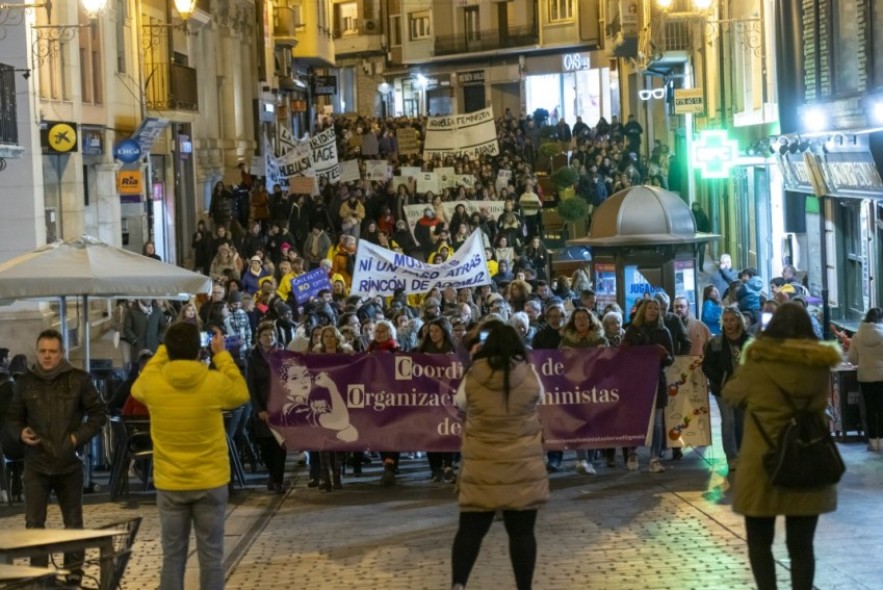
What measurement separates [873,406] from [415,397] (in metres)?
4.70

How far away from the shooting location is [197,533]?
9352 mm

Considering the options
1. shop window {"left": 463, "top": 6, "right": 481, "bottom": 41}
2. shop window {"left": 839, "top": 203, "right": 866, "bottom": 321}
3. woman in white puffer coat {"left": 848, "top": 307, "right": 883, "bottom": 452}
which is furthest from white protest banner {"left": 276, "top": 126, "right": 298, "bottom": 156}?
shop window {"left": 463, "top": 6, "right": 481, "bottom": 41}

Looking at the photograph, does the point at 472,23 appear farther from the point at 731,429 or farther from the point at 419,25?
the point at 731,429

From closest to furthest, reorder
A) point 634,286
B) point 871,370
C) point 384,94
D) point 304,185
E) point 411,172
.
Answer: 1. point 871,370
2. point 634,286
3. point 304,185
4. point 411,172
5. point 384,94

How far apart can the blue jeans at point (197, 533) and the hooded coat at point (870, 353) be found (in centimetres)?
921

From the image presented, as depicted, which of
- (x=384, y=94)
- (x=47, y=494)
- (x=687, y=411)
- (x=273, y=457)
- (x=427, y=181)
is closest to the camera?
(x=47, y=494)

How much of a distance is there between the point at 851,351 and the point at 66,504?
30.4 ft

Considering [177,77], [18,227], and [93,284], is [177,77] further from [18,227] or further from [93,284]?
[93,284]

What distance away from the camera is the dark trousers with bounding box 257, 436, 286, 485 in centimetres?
1561

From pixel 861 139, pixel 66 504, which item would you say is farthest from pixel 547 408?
pixel 861 139

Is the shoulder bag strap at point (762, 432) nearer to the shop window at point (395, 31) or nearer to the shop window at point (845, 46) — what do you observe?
the shop window at point (845, 46)

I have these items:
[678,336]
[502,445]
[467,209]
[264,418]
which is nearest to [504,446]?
[502,445]

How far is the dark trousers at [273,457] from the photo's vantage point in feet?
51.2

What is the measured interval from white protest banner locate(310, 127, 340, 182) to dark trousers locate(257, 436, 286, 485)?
2074cm
